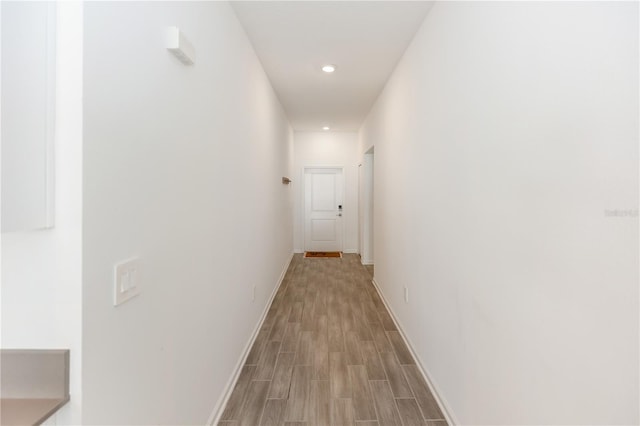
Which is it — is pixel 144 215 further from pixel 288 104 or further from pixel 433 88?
pixel 288 104

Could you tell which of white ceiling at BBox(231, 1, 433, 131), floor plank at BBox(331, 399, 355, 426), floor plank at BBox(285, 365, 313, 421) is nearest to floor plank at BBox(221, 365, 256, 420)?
floor plank at BBox(285, 365, 313, 421)

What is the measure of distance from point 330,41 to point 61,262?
2.52m

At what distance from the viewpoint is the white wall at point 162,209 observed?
839 mm

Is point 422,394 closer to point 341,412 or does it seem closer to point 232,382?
point 341,412

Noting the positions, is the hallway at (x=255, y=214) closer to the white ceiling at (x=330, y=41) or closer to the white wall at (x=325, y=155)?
the white ceiling at (x=330, y=41)

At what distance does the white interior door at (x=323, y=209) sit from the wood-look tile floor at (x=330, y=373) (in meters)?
3.00

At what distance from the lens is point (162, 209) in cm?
117

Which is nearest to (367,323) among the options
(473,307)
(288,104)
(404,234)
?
(404,234)

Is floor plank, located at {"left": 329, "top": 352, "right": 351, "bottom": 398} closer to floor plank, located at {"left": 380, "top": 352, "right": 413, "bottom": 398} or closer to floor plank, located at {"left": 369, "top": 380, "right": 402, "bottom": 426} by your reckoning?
floor plank, located at {"left": 369, "top": 380, "right": 402, "bottom": 426}

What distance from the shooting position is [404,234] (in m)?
2.77

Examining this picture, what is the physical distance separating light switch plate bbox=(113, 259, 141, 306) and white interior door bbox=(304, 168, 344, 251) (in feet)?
18.3

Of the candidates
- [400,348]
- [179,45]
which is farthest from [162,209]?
[400,348]

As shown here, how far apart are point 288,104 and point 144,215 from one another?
149 inches

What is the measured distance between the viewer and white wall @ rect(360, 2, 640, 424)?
2.49ft
